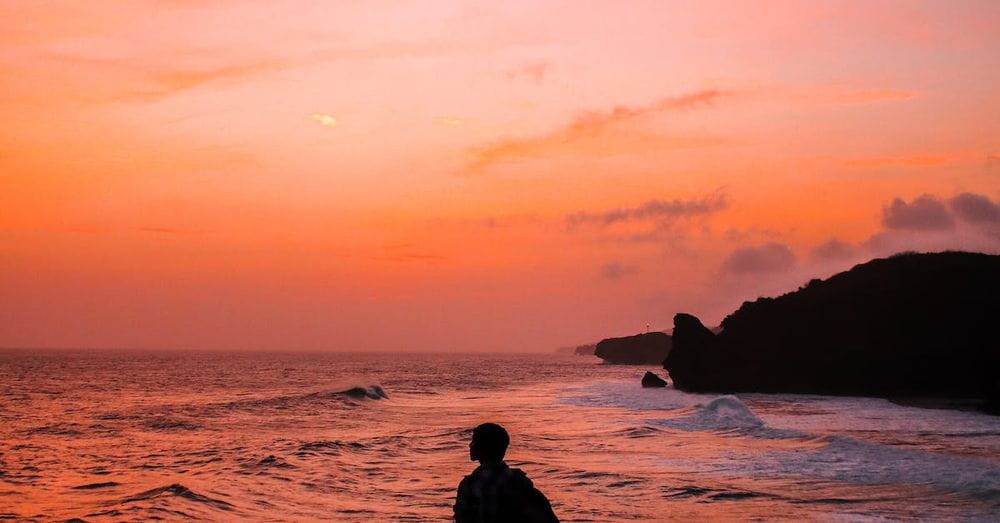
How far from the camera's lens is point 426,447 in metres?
31.5

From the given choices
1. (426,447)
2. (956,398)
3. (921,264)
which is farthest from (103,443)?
(921,264)

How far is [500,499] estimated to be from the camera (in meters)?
6.81

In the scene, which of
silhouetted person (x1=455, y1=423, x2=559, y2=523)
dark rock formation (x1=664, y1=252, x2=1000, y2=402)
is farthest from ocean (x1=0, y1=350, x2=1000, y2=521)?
dark rock formation (x1=664, y1=252, x2=1000, y2=402)

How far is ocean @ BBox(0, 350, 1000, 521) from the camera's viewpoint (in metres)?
19.2

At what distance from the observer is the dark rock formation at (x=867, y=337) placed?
201 feet

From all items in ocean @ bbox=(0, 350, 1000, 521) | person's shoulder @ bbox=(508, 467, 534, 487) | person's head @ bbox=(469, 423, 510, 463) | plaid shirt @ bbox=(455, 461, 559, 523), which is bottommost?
ocean @ bbox=(0, 350, 1000, 521)

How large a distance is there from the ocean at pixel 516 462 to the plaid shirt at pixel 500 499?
11.5 meters

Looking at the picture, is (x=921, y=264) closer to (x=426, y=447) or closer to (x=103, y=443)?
(x=426, y=447)

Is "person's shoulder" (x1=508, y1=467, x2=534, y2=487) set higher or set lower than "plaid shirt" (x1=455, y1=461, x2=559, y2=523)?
higher

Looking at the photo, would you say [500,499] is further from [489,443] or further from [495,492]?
[489,443]

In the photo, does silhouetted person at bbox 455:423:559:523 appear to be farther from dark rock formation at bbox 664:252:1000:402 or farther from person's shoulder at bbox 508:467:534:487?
dark rock formation at bbox 664:252:1000:402

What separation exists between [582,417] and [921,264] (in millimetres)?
41373

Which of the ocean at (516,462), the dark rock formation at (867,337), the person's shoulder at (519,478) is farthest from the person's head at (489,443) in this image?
the dark rock formation at (867,337)

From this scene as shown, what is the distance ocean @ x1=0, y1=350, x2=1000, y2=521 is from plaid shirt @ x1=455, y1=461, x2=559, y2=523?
11518mm
